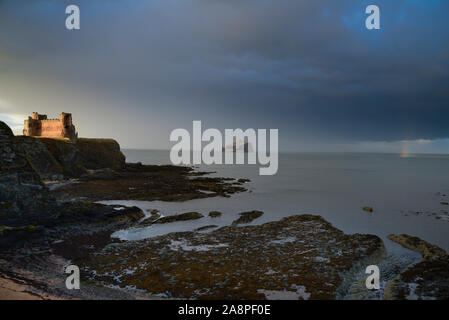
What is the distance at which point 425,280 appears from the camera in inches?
436

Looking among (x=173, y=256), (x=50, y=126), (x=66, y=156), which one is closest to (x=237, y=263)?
(x=173, y=256)

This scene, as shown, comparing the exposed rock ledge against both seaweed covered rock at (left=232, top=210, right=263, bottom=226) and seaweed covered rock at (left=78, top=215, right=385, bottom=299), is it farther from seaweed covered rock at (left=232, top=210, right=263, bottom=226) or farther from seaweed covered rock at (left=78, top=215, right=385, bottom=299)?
seaweed covered rock at (left=232, top=210, right=263, bottom=226)

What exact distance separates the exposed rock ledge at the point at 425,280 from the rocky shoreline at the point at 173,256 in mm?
44

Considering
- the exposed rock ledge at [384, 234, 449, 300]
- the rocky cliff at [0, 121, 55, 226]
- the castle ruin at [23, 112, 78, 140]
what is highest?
the castle ruin at [23, 112, 78, 140]

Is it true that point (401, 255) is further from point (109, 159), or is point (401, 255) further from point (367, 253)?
point (109, 159)

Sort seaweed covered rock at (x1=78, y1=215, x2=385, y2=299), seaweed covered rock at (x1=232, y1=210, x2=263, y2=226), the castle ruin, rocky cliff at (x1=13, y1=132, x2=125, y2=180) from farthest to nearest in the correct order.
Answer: the castle ruin → rocky cliff at (x1=13, y1=132, x2=125, y2=180) → seaweed covered rock at (x1=232, y1=210, x2=263, y2=226) → seaweed covered rock at (x1=78, y1=215, x2=385, y2=299)

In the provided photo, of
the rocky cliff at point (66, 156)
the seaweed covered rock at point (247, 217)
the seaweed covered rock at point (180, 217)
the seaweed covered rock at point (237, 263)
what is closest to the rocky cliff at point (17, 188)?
the seaweed covered rock at point (237, 263)

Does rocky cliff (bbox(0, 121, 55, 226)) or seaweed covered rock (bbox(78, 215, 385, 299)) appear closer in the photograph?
seaweed covered rock (bbox(78, 215, 385, 299))

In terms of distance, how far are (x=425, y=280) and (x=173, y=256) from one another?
11.7 m

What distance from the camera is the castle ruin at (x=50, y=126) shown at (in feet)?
232

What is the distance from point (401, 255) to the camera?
48.3 ft

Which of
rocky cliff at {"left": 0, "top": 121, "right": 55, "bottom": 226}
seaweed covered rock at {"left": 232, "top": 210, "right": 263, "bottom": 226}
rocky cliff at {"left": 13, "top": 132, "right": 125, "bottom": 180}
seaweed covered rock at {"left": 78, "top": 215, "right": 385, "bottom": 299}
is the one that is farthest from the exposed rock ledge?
rocky cliff at {"left": 13, "top": 132, "right": 125, "bottom": 180}

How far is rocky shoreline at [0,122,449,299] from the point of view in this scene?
9.98 meters

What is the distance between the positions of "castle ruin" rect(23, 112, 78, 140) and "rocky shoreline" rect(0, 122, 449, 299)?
59.0 metres
